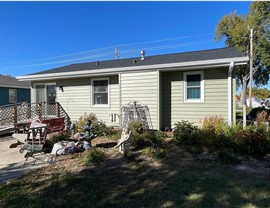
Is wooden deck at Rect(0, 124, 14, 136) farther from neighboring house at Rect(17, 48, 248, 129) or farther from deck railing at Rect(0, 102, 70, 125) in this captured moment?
neighboring house at Rect(17, 48, 248, 129)

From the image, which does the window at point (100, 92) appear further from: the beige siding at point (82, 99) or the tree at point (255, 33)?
the tree at point (255, 33)

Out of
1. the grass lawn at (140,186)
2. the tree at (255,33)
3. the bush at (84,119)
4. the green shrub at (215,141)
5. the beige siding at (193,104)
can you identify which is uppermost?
the tree at (255,33)

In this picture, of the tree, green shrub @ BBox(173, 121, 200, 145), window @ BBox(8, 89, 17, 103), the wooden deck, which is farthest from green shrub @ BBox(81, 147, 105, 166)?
the tree

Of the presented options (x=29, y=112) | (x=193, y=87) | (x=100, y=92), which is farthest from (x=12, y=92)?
(x=193, y=87)

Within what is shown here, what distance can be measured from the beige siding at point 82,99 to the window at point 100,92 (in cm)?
21

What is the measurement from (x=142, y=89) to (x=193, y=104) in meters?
2.18

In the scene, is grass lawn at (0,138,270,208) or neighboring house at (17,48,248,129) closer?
grass lawn at (0,138,270,208)

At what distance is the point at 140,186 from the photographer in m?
4.13

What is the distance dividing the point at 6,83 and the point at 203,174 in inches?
776

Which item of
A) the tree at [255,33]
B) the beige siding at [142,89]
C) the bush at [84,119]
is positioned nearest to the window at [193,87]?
the beige siding at [142,89]

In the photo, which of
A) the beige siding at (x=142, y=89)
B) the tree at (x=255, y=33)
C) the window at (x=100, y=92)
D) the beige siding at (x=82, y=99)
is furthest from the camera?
the tree at (x=255, y=33)

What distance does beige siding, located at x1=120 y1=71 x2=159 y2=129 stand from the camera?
9422 mm

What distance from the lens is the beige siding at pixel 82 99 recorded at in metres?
10.8

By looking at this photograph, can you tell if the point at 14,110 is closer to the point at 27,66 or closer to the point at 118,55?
the point at 118,55
